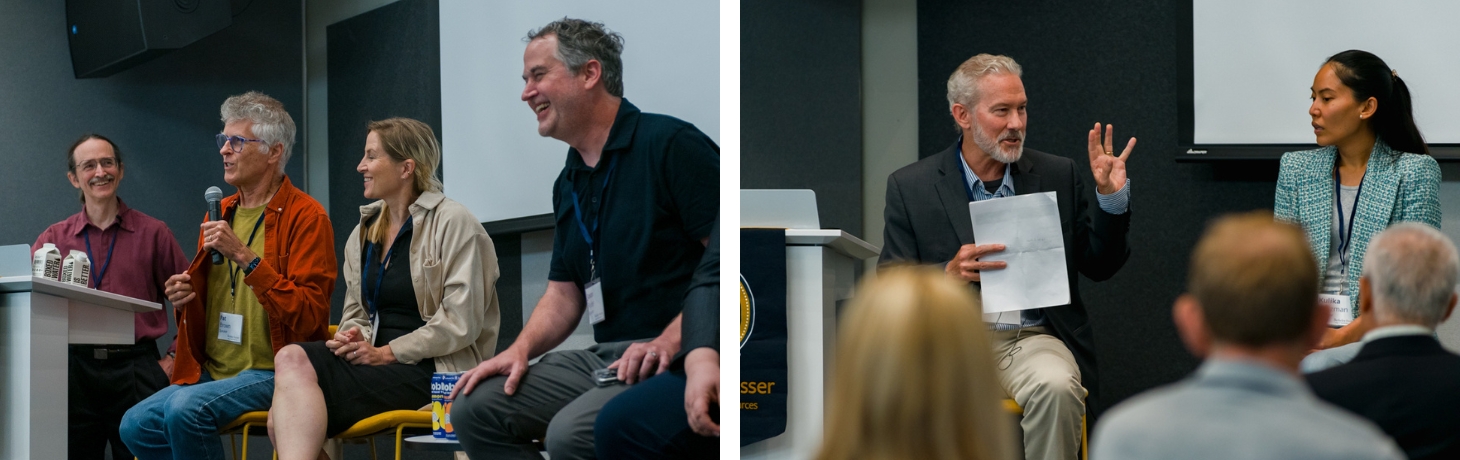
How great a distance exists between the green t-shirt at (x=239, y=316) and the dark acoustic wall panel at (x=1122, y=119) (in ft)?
6.51

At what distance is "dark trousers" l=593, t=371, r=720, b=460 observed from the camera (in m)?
2.57

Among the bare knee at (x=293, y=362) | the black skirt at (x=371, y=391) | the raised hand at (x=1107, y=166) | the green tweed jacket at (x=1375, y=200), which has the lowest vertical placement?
the black skirt at (x=371, y=391)

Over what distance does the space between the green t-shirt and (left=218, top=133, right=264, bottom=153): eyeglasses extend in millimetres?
173

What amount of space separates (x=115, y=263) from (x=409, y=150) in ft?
3.22

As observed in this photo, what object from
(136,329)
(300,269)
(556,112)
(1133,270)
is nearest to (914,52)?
(1133,270)

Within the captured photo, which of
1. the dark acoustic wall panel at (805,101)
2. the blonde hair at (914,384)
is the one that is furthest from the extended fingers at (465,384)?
the blonde hair at (914,384)

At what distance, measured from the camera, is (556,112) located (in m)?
2.75

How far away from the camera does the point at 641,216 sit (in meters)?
2.70

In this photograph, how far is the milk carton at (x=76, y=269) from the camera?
3018 mm

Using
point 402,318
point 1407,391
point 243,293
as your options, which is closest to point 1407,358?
point 1407,391

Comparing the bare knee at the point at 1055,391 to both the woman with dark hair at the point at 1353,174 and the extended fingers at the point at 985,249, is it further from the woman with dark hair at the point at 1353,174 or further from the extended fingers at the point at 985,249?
the woman with dark hair at the point at 1353,174

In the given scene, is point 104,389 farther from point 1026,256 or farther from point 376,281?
point 1026,256

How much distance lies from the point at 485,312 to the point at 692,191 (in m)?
0.62

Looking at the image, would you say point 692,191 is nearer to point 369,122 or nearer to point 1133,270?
point 369,122
